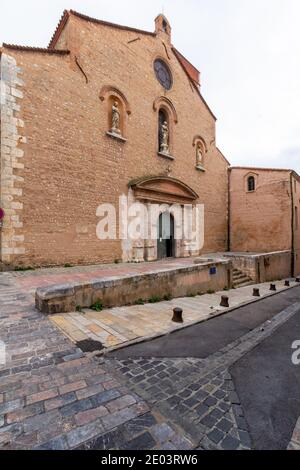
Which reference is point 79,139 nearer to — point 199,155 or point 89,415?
point 199,155

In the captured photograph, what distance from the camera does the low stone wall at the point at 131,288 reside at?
4.32 metres

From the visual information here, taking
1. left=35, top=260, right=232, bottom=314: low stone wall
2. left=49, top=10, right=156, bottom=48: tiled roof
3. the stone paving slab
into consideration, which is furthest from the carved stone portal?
the stone paving slab

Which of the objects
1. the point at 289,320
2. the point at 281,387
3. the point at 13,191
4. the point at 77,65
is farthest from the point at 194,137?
the point at 281,387

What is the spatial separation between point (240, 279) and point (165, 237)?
445 centimetres

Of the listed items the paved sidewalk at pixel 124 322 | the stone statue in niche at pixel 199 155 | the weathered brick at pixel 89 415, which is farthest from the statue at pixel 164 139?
the weathered brick at pixel 89 415

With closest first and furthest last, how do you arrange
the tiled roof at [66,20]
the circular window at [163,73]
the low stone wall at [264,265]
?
the tiled roof at [66,20] → the low stone wall at [264,265] → the circular window at [163,73]

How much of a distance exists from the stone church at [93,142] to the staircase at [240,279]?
3276 mm

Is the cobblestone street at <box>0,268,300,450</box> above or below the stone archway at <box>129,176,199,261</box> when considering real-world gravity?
below

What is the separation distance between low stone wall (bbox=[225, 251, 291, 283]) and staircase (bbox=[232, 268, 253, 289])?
0.20 meters

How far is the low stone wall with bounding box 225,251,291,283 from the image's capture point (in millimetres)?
12106

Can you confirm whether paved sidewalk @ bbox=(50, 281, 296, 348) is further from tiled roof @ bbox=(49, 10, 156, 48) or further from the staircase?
tiled roof @ bbox=(49, 10, 156, 48)

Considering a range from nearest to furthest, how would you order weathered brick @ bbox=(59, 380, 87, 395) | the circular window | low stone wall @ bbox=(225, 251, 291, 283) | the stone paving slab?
the stone paving slab < weathered brick @ bbox=(59, 380, 87, 395) < low stone wall @ bbox=(225, 251, 291, 283) < the circular window

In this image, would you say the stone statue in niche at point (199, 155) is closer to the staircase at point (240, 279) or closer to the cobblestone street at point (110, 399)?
the staircase at point (240, 279)
